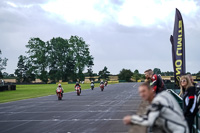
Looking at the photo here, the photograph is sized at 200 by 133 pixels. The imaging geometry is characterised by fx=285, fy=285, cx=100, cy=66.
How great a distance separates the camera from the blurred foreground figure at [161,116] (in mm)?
3383

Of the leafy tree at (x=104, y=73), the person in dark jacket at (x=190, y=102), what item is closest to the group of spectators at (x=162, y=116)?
the person in dark jacket at (x=190, y=102)

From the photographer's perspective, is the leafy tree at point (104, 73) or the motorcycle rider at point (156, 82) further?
the leafy tree at point (104, 73)

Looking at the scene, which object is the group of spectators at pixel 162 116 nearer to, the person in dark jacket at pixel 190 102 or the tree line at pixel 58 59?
the person in dark jacket at pixel 190 102

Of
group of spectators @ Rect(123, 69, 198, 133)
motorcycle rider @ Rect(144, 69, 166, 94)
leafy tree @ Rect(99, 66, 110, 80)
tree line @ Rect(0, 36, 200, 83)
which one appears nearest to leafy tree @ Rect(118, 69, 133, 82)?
leafy tree @ Rect(99, 66, 110, 80)

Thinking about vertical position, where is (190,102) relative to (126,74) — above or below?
below

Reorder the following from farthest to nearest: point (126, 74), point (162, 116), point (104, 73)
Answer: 1. point (104, 73)
2. point (126, 74)
3. point (162, 116)

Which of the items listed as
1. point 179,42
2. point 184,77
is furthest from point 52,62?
point 184,77

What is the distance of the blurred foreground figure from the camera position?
3.38 meters

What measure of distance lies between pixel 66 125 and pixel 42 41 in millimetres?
101415

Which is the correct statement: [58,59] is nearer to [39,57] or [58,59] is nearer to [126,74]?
[39,57]

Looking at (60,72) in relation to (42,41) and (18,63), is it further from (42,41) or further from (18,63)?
(18,63)

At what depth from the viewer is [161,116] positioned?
3500mm

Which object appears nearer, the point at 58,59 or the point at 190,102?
the point at 190,102

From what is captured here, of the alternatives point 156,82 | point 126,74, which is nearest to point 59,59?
point 126,74
